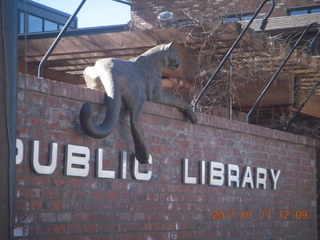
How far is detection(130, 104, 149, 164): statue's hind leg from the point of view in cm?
651

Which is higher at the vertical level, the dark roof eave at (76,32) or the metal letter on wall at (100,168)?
the dark roof eave at (76,32)

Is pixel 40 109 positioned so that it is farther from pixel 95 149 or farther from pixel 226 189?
pixel 226 189

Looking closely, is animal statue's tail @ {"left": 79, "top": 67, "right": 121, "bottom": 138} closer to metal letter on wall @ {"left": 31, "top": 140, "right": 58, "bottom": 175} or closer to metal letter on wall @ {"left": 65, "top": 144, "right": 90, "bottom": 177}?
metal letter on wall @ {"left": 65, "top": 144, "right": 90, "bottom": 177}

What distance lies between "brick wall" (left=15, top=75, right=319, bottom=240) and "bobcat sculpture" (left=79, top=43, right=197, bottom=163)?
0.12 meters

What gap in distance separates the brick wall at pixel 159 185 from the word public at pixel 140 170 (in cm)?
4

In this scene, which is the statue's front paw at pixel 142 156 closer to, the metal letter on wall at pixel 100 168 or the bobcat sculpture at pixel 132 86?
the bobcat sculpture at pixel 132 86

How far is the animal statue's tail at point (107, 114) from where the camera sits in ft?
19.3

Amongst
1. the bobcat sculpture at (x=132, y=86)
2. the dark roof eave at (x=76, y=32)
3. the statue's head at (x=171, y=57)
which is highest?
the dark roof eave at (x=76, y=32)

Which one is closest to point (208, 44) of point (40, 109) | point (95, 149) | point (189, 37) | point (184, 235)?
point (189, 37)

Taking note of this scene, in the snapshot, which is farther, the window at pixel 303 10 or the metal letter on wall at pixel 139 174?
the window at pixel 303 10

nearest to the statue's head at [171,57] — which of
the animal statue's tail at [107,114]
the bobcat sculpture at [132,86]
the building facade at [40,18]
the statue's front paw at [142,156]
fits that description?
the bobcat sculpture at [132,86]

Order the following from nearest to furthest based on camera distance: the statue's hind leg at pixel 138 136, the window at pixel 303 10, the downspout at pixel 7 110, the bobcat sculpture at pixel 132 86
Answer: the downspout at pixel 7 110 → the bobcat sculpture at pixel 132 86 → the statue's hind leg at pixel 138 136 → the window at pixel 303 10

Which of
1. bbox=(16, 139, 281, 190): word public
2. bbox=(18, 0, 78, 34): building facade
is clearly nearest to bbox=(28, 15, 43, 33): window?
bbox=(18, 0, 78, 34): building facade

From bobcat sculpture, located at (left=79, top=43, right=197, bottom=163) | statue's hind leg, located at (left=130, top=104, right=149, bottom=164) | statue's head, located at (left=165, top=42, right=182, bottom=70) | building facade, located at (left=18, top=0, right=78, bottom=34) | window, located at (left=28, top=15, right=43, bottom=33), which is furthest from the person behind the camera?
window, located at (left=28, top=15, right=43, bottom=33)
